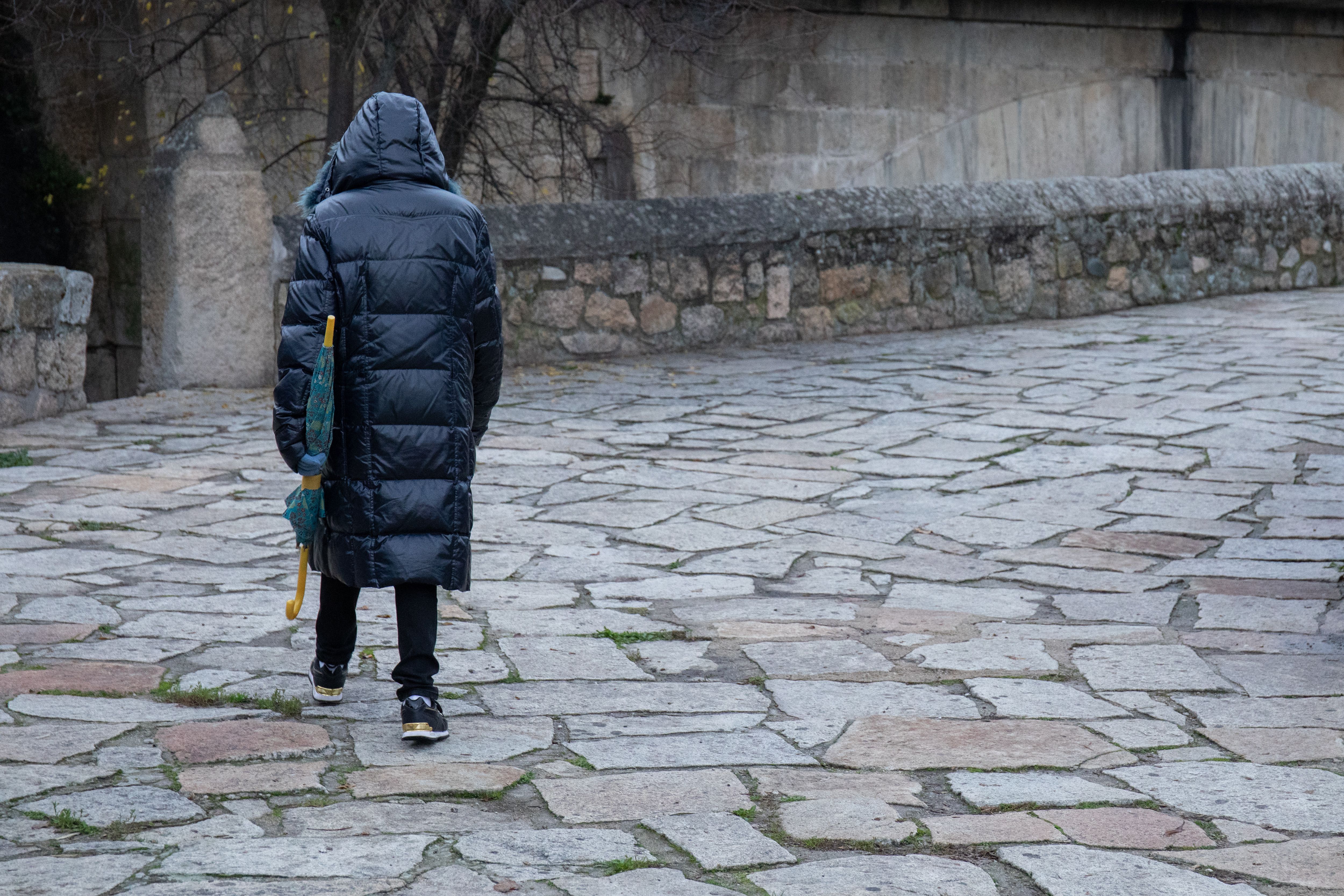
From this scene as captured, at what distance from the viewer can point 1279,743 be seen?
3.23m

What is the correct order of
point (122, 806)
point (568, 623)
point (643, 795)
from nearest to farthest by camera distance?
point (122, 806) → point (643, 795) → point (568, 623)

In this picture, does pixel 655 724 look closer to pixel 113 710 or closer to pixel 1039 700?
pixel 1039 700

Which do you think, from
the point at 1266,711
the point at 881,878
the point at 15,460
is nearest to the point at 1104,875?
the point at 881,878

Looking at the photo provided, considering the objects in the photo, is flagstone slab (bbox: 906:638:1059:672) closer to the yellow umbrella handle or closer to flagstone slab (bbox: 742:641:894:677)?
flagstone slab (bbox: 742:641:894:677)

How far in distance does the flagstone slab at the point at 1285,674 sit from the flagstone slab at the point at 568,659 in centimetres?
137

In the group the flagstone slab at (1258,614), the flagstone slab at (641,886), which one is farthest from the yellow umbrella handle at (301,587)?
the flagstone slab at (1258,614)

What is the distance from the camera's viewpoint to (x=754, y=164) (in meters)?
14.2

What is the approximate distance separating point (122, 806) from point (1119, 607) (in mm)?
2804

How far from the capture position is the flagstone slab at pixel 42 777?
9.16ft

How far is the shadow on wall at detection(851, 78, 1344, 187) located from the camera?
1553 cm

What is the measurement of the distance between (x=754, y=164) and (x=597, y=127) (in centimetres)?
406

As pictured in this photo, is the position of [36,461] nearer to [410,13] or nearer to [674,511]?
[674,511]

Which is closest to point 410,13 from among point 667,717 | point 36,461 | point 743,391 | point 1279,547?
point 743,391

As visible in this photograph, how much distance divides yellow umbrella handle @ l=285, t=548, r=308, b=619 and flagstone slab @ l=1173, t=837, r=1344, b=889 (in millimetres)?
1894
